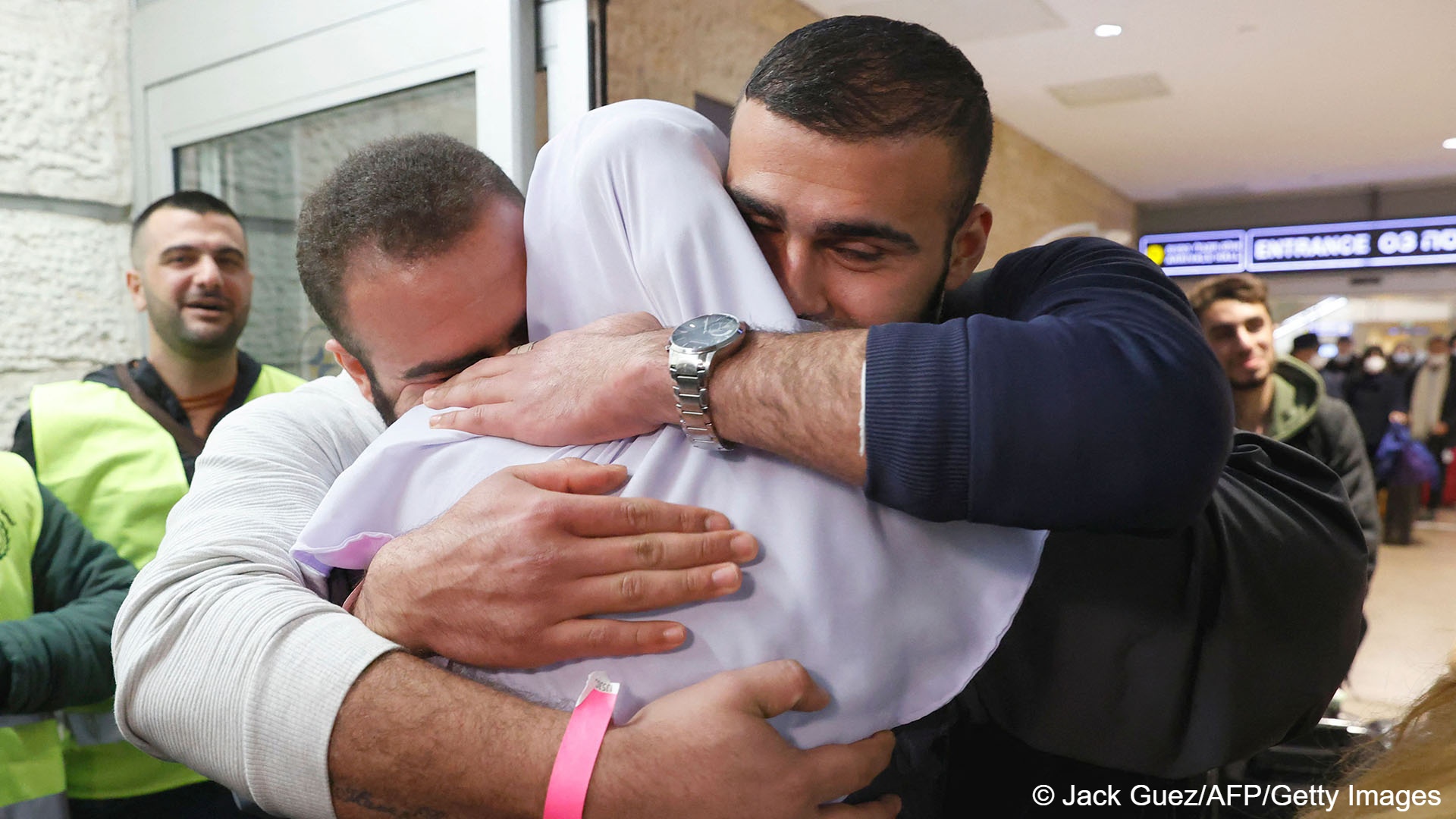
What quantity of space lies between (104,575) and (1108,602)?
6.76ft

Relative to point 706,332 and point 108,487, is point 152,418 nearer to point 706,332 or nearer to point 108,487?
point 108,487

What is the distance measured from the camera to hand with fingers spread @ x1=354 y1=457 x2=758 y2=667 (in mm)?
832

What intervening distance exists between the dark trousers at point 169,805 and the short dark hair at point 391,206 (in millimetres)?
1547

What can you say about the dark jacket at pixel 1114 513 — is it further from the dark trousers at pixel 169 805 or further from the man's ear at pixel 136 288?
the man's ear at pixel 136 288

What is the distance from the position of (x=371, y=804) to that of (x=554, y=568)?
30cm

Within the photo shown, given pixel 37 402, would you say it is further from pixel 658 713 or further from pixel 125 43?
pixel 658 713

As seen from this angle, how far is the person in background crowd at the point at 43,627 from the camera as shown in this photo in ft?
5.69

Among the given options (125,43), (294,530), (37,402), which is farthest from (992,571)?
(125,43)

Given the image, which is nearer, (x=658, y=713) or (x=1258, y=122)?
(x=658, y=713)

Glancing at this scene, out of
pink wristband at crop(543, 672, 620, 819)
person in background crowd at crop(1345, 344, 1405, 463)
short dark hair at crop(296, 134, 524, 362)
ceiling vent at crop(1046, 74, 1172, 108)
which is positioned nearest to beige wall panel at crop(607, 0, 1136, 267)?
short dark hair at crop(296, 134, 524, 362)

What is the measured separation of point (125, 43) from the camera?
3.04m

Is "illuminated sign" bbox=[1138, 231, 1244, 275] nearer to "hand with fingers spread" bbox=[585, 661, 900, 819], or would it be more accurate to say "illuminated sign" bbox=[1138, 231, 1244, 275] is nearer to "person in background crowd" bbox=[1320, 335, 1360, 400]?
"person in background crowd" bbox=[1320, 335, 1360, 400]

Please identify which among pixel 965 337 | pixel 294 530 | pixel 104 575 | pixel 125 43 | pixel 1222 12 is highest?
pixel 1222 12

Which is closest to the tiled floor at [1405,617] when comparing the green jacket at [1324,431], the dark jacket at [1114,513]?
the green jacket at [1324,431]
